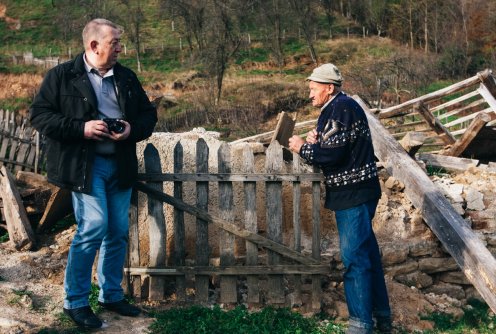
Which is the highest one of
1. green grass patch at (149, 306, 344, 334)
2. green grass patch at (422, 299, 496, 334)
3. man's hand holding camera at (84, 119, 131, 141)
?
man's hand holding camera at (84, 119, 131, 141)

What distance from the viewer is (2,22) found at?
3909 centimetres

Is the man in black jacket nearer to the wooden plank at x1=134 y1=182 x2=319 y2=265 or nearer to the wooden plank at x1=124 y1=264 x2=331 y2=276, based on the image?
the wooden plank at x1=134 y1=182 x2=319 y2=265

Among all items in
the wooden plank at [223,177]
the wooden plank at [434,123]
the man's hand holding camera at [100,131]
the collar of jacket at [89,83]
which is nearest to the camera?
the man's hand holding camera at [100,131]

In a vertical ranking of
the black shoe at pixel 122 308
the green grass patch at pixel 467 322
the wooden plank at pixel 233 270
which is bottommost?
the green grass patch at pixel 467 322

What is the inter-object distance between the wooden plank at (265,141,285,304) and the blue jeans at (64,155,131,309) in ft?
4.12

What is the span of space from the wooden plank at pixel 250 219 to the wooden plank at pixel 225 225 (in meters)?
0.07

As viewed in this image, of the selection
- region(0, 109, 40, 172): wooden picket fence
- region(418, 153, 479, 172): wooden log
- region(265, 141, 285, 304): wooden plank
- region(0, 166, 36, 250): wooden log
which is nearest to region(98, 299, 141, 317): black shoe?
region(265, 141, 285, 304): wooden plank

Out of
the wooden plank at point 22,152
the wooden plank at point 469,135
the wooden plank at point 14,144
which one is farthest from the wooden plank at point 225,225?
the wooden plank at point 14,144

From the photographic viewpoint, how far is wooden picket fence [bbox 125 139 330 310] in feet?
15.8

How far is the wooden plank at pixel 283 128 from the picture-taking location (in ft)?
18.4

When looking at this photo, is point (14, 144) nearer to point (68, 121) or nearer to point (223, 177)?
point (223, 177)

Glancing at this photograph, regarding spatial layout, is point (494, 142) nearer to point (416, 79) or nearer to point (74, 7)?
point (416, 79)

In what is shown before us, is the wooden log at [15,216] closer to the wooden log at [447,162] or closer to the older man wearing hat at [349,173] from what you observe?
the older man wearing hat at [349,173]

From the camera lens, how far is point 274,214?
16.2 feet
